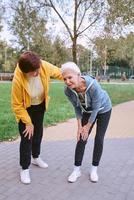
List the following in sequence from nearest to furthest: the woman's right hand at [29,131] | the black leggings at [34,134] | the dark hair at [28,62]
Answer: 1. the dark hair at [28,62]
2. the woman's right hand at [29,131]
3. the black leggings at [34,134]

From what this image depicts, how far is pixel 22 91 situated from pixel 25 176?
113cm

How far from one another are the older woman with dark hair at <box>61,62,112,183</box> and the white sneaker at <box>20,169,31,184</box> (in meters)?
0.53

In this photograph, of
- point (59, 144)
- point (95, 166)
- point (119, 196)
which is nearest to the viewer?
point (119, 196)

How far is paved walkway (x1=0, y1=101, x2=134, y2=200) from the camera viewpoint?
17.1 ft

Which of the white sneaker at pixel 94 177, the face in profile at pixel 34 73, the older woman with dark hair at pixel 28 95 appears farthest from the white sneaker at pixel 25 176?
the face in profile at pixel 34 73

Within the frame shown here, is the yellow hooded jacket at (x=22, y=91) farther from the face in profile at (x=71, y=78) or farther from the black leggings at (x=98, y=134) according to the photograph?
the black leggings at (x=98, y=134)

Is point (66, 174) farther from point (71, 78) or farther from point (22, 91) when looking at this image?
point (71, 78)

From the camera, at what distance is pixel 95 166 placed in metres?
5.91

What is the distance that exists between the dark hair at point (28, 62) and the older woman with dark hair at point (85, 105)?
1.10 ft

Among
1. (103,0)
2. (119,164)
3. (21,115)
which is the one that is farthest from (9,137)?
(103,0)

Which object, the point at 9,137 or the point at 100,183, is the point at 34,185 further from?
the point at 9,137

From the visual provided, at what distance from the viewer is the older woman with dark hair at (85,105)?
5.20 metres

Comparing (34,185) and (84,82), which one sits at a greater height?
(84,82)

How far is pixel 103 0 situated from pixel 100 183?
62.8 feet
